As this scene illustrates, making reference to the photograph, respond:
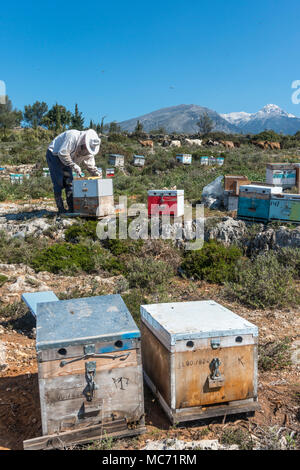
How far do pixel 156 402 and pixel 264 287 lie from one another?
3.37 metres

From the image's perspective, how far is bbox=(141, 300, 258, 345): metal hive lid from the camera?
3.12 meters

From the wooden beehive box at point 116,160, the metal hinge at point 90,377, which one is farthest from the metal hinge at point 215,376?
the wooden beehive box at point 116,160

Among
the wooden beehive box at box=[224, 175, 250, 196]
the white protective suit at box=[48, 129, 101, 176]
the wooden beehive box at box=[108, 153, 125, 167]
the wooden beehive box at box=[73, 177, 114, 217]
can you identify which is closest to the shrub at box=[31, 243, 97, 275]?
the wooden beehive box at box=[73, 177, 114, 217]

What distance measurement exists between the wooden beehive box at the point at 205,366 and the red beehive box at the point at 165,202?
6176 mm

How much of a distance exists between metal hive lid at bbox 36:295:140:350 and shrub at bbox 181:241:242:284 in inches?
163

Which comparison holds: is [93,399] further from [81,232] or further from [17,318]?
[81,232]

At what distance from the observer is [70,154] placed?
31.2ft

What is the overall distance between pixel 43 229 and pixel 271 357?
6.63 m

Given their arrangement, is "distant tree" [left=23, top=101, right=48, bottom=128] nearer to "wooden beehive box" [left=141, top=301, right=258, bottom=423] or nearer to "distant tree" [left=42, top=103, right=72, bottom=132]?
"distant tree" [left=42, top=103, right=72, bottom=132]

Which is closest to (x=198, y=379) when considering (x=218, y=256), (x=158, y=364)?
(x=158, y=364)

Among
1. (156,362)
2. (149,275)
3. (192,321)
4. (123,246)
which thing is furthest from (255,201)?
(156,362)

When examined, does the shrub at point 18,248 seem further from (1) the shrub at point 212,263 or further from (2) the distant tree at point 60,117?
(2) the distant tree at point 60,117

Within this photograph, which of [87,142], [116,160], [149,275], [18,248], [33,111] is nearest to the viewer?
[149,275]

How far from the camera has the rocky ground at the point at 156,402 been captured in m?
3.07
